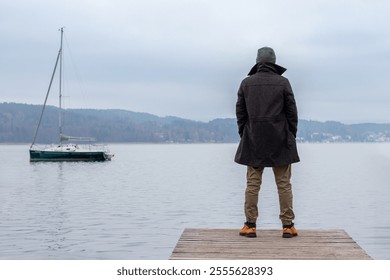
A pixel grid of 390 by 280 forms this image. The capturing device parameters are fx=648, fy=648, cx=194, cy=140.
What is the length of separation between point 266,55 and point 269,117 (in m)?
0.91

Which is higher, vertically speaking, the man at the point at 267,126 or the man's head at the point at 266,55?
the man's head at the point at 266,55

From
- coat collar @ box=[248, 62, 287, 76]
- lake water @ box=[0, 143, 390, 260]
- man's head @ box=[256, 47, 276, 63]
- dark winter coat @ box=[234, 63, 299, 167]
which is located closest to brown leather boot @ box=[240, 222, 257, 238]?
dark winter coat @ box=[234, 63, 299, 167]

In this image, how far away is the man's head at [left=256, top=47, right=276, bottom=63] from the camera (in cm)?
945

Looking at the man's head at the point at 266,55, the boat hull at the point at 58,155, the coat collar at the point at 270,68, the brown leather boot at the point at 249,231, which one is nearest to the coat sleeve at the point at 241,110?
the coat collar at the point at 270,68

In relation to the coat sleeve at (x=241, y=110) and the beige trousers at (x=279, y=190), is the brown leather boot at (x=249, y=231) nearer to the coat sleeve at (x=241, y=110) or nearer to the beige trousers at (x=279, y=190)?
the beige trousers at (x=279, y=190)

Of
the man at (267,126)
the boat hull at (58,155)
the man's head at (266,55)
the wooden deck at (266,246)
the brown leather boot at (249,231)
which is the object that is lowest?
the boat hull at (58,155)

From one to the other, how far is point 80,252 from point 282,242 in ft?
39.6

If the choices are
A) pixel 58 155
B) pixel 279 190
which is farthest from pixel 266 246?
pixel 58 155

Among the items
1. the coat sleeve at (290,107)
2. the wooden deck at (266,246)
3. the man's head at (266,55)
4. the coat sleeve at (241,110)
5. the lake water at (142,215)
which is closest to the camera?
the wooden deck at (266,246)

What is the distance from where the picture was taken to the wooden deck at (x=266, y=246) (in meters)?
8.23
